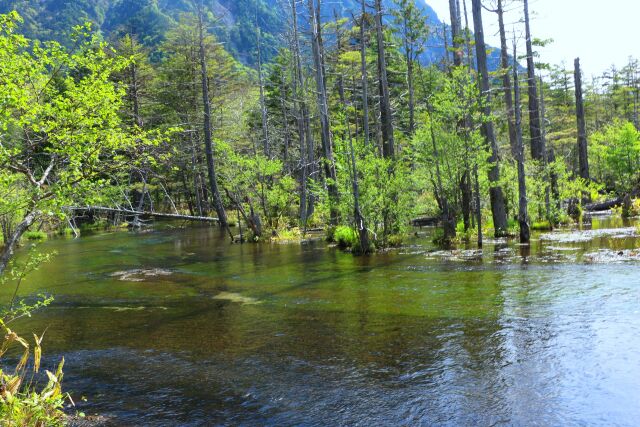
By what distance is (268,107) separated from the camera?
4675 cm

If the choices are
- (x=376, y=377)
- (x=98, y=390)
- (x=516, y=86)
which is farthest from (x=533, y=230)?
(x=98, y=390)

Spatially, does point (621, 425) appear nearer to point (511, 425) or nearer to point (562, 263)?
point (511, 425)

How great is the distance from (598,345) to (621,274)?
5115 mm

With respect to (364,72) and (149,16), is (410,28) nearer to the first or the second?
(364,72)

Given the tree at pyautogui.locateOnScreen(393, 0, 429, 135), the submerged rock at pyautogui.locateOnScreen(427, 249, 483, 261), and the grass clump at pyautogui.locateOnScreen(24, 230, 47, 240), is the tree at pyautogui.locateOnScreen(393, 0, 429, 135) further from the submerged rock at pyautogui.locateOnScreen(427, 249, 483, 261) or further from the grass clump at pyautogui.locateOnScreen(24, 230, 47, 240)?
the grass clump at pyautogui.locateOnScreen(24, 230, 47, 240)

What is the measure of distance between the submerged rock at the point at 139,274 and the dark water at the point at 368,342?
2.25ft

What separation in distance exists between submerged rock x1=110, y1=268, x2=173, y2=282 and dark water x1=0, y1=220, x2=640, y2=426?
69 centimetres

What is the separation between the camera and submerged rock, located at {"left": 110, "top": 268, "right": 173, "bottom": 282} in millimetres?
16141

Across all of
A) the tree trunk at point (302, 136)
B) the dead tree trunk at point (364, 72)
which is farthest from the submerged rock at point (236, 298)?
the tree trunk at point (302, 136)

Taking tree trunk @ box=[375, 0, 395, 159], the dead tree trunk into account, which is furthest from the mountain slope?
the dead tree trunk

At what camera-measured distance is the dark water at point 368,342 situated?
19.0 ft

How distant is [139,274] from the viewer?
55.9 ft

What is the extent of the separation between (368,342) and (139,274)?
37.3ft

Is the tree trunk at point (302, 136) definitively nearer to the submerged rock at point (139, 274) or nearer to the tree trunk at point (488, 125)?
the tree trunk at point (488, 125)
